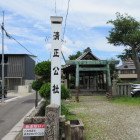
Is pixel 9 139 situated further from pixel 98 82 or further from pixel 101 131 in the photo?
pixel 98 82

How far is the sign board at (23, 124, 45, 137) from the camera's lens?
507 cm

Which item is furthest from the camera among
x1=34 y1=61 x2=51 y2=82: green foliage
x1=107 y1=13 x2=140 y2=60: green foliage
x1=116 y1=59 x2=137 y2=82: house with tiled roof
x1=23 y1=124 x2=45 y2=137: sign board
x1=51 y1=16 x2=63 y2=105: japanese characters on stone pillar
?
x1=116 y1=59 x2=137 y2=82: house with tiled roof

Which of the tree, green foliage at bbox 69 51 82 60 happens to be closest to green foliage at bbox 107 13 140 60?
the tree

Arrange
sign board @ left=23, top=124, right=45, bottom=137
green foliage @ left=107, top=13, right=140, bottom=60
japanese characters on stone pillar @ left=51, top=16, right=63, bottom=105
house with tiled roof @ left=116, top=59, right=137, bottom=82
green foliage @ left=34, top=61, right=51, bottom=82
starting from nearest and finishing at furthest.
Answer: sign board @ left=23, top=124, right=45, bottom=137 < japanese characters on stone pillar @ left=51, top=16, right=63, bottom=105 < green foliage @ left=34, top=61, right=51, bottom=82 < green foliage @ left=107, top=13, right=140, bottom=60 < house with tiled roof @ left=116, top=59, right=137, bottom=82

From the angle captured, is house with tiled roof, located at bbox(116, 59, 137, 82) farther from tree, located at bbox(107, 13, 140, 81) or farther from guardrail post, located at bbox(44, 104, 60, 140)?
guardrail post, located at bbox(44, 104, 60, 140)

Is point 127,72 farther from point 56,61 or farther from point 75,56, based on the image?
point 56,61

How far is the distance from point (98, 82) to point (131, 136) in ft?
64.6

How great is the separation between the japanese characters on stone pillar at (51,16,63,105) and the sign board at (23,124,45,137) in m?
1.61

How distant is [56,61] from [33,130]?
2408 millimetres

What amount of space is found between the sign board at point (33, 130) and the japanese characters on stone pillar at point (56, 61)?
A: 1.61 metres

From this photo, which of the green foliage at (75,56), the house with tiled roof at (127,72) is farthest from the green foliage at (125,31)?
the house with tiled roof at (127,72)

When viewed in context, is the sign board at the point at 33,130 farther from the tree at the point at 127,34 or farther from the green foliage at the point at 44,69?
the tree at the point at 127,34

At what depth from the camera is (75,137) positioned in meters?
5.79

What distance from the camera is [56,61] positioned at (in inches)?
A: 273
